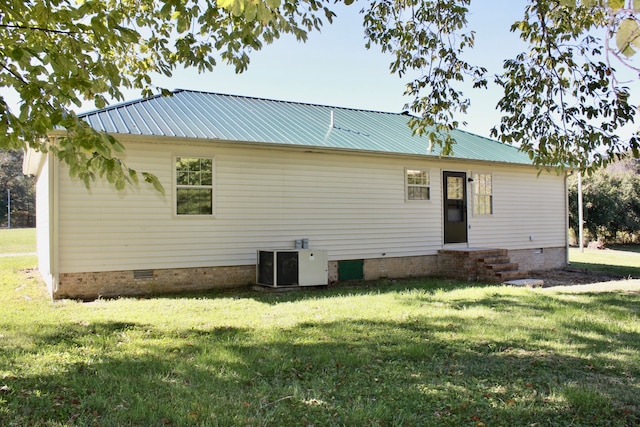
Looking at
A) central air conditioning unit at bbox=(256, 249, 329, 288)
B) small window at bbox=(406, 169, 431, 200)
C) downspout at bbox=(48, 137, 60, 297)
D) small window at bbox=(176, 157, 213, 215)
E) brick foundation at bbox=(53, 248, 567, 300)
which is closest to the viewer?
downspout at bbox=(48, 137, 60, 297)

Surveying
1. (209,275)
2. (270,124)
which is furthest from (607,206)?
(209,275)

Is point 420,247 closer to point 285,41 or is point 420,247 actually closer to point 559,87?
point 559,87

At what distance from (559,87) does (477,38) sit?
60.3 inches

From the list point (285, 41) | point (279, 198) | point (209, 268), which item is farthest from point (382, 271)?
point (285, 41)

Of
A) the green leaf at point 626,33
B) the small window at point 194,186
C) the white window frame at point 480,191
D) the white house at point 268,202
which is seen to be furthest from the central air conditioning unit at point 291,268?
the green leaf at point 626,33

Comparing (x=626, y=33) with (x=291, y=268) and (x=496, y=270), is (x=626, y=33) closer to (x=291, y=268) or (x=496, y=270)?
(x=291, y=268)

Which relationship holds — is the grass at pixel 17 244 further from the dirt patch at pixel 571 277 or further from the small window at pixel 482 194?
the dirt patch at pixel 571 277

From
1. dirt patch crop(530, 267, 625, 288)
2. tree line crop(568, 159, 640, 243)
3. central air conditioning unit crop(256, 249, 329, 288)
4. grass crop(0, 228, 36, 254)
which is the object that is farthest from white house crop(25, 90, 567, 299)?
tree line crop(568, 159, 640, 243)

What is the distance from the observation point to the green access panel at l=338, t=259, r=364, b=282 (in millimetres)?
11438

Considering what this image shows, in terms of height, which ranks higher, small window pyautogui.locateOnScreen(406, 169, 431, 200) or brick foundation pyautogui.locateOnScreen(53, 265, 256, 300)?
small window pyautogui.locateOnScreen(406, 169, 431, 200)

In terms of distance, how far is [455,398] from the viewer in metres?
3.79

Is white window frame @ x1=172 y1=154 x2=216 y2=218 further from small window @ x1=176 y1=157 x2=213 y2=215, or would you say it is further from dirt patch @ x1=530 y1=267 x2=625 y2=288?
dirt patch @ x1=530 y1=267 x2=625 y2=288

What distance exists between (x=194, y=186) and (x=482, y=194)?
27.8ft

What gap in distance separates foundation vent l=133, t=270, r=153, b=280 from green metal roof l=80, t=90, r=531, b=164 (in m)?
2.69
